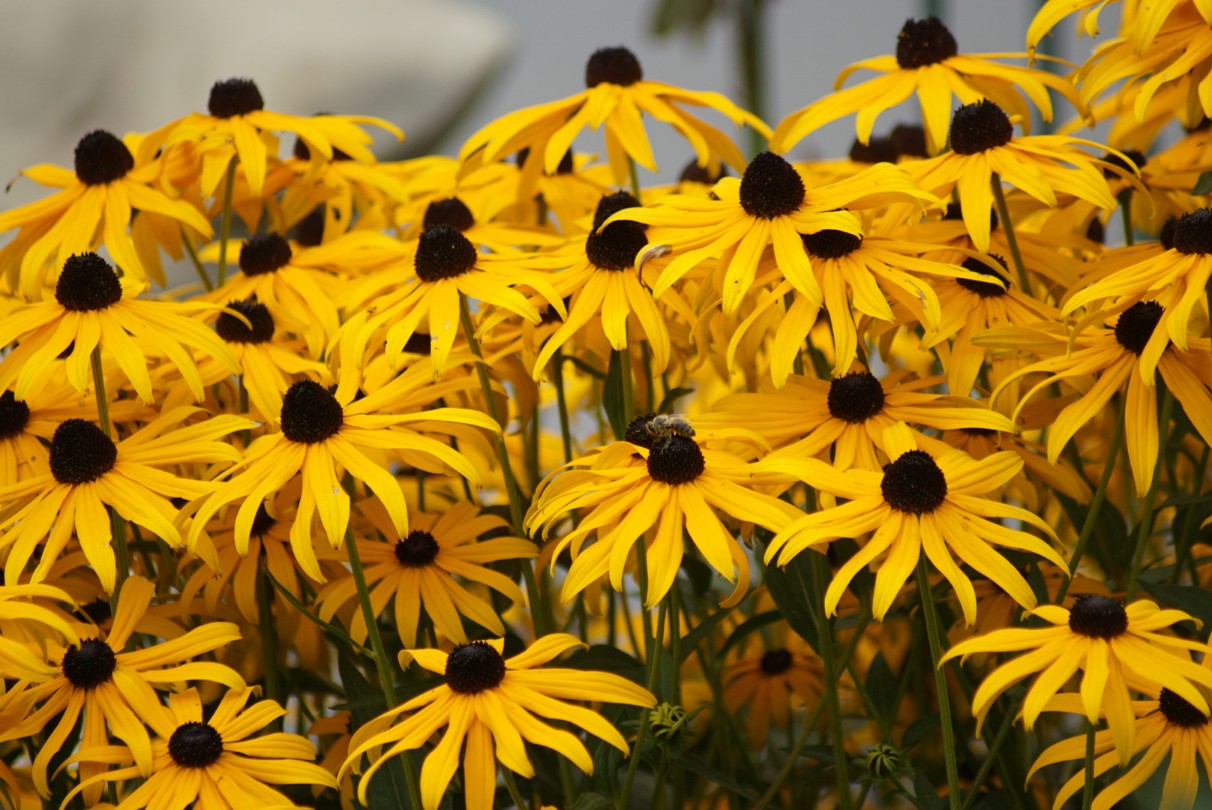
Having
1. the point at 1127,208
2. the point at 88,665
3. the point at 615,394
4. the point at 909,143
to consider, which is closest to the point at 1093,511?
the point at 615,394

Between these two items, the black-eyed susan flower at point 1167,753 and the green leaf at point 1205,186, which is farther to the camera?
the green leaf at point 1205,186

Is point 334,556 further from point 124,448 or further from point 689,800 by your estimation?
point 689,800

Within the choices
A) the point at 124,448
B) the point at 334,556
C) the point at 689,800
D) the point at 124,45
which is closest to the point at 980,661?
the point at 689,800

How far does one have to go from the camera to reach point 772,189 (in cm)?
76

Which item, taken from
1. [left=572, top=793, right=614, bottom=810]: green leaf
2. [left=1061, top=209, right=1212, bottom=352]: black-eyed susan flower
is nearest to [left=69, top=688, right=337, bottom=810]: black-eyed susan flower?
[left=572, top=793, right=614, bottom=810]: green leaf

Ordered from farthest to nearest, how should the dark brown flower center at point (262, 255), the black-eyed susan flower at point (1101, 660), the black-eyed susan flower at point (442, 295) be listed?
1. the dark brown flower center at point (262, 255)
2. the black-eyed susan flower at point (442, 295)
3. the black-eyed susan flower at point (1101, 660)

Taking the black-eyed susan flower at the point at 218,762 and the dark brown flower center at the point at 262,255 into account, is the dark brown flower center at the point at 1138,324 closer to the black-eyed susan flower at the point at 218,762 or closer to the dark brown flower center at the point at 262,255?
the black-eyed susan flower at the point at 218,762

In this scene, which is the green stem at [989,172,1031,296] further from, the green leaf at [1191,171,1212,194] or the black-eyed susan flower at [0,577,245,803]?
the black-eyed susan flower at [0,577,245,803]

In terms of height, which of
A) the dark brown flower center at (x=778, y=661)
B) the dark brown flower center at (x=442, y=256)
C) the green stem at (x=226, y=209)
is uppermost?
the green stem at (x=226, y=209)

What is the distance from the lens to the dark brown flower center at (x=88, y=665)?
0.75 metres

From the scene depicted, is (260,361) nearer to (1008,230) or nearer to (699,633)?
(699,633)

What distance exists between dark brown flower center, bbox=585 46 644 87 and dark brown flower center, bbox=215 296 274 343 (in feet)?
0.98

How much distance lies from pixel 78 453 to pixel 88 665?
0.11 m

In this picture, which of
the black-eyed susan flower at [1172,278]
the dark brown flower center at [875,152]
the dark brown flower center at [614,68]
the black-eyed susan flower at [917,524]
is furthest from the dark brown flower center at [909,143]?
the black-eyed susan flower at [917,524]
